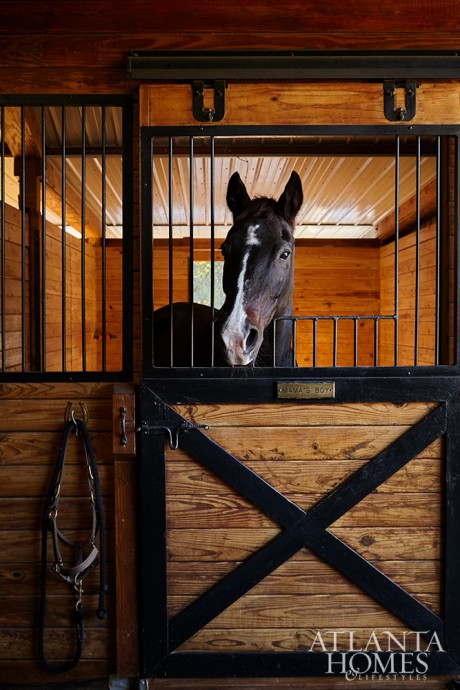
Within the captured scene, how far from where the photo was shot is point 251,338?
5.97 ft

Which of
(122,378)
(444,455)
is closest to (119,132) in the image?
(122,378)

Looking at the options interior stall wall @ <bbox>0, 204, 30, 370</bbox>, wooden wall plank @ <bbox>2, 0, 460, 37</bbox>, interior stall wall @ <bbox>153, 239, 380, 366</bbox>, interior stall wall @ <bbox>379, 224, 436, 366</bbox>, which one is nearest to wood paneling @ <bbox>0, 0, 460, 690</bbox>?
wooden wall plank @ <bbox>2, 0, 460, 37</bbox>

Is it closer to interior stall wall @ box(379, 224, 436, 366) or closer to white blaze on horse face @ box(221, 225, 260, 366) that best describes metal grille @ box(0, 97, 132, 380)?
white blaze on horse face @ box(221, 225, 260, 366)

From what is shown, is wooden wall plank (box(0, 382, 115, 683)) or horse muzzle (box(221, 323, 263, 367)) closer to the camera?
horse muzzle (box(221, 323, 263, 367))

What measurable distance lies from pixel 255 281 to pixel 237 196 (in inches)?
20.4

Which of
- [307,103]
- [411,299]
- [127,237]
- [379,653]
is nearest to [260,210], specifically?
[307,103]

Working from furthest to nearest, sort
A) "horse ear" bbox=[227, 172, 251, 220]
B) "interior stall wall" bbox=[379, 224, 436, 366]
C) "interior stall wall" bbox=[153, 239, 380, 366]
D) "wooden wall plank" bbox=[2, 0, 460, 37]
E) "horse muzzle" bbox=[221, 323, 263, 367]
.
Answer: "interior stall wall" bbox=[153, 239, 380, 366]
"interior stall wall" bbox=[379, 224, 436, 366]
"horse ear" bbox=[227, 172, 251, 220]
"wooden wall plank" bbox=[2, 0, 460, 37]
"horse muzzle" bbox=[221, 323, 263, 367]

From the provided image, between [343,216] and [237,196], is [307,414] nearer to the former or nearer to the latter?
[237,196]

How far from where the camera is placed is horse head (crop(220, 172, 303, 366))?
70.4 inches

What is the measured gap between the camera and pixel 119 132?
9.68ft

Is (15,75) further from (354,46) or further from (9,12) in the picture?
(354,46)

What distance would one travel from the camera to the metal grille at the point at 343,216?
179 cm

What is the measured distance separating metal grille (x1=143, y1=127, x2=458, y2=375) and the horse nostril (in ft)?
0.51

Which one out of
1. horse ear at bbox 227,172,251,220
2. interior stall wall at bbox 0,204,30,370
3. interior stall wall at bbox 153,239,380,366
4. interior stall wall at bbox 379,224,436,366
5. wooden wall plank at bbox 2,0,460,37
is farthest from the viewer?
interior stall wall at bbox 153,239,380,366
